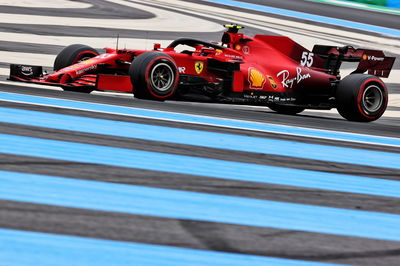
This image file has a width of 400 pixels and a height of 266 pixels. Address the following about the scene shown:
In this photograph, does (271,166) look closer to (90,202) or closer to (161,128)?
(161,128)

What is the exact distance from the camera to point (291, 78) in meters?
9.39

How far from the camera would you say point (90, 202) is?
3.62 metres

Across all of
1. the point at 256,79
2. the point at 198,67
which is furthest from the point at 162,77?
the point at 256,79

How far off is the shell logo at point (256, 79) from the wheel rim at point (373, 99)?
131 cm

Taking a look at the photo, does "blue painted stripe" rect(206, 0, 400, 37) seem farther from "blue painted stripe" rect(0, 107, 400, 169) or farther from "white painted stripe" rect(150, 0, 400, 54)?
"blue painted stripe" rect(0, 107, 400, 169)

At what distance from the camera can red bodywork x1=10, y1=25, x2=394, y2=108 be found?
333 inches

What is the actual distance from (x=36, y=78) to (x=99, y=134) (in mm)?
3259

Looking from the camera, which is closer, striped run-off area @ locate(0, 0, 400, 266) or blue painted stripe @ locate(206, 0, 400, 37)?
striped run-off area @ locate(0, 0, 400, 266)

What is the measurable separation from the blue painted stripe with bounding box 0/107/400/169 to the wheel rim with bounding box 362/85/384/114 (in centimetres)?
277

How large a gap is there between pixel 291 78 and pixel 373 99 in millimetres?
1072

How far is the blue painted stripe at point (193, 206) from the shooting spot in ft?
11.8

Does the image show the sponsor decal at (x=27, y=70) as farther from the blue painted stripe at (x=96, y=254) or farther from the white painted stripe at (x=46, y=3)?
the white painted stripe at (x=46, y=3)

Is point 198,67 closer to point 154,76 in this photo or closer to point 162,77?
point 162,77

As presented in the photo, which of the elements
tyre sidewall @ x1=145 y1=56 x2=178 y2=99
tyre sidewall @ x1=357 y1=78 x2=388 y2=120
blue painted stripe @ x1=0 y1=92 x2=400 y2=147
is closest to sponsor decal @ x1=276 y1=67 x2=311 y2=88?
tyre sidewall @ x1=357 y1=78 x2=388 y2=120
